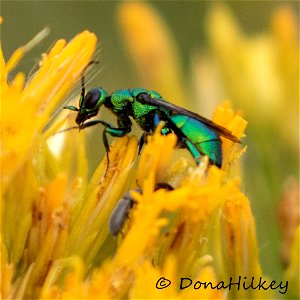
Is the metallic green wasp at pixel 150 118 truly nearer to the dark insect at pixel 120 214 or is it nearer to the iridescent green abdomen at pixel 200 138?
the iridescent green abdomen at pixel 200 138

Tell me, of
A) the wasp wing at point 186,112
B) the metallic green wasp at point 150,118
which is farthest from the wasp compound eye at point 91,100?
the wasp wing at point 186,112

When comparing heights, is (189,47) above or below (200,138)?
above

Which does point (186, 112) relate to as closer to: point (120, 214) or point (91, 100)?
point (91, 100)

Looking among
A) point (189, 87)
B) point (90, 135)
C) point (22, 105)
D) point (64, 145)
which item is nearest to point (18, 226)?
point (22, 105)

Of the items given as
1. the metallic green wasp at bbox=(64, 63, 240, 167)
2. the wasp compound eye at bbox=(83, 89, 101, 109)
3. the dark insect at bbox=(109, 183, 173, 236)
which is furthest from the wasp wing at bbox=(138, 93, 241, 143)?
the dark insect at bbox=(109, 183, 173, 236)

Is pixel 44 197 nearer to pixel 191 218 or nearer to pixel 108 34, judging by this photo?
pixel 191 218

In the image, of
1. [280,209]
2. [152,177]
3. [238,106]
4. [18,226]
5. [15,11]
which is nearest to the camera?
[152,177]

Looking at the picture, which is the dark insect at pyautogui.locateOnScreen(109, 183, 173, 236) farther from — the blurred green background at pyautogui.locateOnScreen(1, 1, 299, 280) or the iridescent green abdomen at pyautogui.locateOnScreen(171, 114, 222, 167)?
the blurred green background at pyautogui.locateOnScreen(1, 1, 299, 280)

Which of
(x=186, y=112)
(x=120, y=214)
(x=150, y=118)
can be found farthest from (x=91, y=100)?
(x=120, y=214)
